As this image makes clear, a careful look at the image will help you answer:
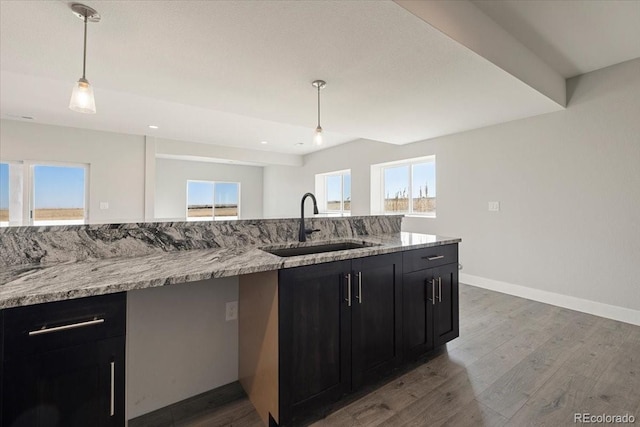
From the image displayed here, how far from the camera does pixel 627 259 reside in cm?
278

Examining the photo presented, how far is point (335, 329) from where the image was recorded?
1565 mm

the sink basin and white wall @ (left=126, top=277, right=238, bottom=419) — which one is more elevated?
the sink basin

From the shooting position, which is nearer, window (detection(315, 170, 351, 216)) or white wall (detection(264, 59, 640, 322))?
white wall (detection(264, 59, 640, 322))

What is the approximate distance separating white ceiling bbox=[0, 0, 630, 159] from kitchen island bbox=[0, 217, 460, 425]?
3.92 ft

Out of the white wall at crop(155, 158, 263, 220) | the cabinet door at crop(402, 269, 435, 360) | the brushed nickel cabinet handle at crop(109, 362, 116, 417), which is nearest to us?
the brushed nickel cabinet handle at crop(109, 362, 116, 417)

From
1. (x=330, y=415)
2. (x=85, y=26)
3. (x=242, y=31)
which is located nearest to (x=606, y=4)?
(x=242, y=31)

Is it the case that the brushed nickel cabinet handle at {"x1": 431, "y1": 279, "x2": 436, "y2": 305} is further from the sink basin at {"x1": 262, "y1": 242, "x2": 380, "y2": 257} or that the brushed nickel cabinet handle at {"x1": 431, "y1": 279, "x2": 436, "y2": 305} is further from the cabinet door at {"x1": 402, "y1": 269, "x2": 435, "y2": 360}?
the sink basin at {"x1": 262, "y1": 242, "x2": 380, "y2": 257}

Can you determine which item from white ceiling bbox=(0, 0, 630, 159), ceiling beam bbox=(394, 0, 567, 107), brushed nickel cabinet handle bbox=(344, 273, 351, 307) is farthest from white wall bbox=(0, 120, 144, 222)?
ceiling beam bbox=(394, 0, 567, 107)

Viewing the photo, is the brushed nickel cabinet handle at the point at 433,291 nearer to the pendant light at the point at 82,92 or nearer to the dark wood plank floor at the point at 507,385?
the dark wood plank floor at the point at 507,385

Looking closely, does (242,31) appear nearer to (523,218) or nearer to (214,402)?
(214,402)

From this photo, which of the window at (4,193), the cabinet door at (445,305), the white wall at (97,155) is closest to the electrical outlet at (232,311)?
the cabinet door at (445,305)

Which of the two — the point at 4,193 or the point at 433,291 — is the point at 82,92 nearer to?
the point at 433,291

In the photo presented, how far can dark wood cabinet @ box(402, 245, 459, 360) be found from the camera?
6.32ft

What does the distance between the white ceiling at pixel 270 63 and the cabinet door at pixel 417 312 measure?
1.57 m
